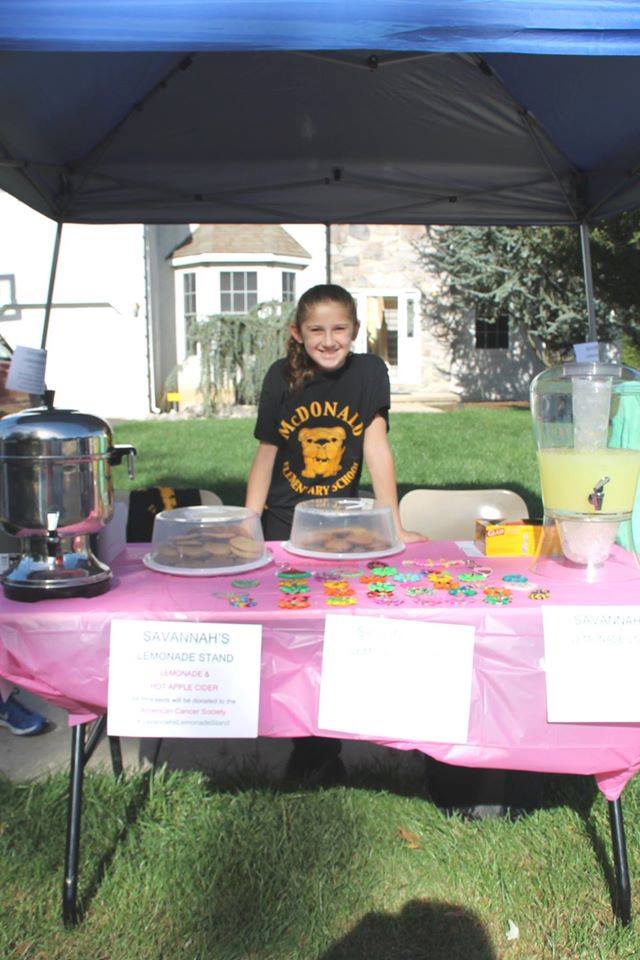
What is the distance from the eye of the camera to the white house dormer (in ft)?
59.1

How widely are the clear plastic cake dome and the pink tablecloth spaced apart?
7.4 inches

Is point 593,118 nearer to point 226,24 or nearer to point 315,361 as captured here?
point 315,361

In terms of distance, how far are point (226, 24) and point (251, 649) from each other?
4.67 ft

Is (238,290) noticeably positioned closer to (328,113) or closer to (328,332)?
(328,113)

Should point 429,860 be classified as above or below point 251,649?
below

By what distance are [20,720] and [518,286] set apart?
664 inches

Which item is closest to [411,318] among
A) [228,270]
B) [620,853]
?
[228,270]

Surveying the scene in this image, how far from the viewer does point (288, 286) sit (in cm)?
1883

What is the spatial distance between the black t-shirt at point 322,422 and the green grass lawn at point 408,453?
4.13 m

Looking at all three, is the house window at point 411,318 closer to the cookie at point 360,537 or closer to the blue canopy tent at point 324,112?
the blue canopy tent at point 324,112

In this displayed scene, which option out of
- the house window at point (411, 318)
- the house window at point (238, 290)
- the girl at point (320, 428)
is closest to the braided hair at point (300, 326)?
the girl at point (320, 428)

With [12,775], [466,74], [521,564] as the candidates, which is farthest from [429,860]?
[466,74]

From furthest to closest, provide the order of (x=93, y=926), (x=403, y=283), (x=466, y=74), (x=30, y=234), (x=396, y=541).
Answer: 1. (x=403, y=283)
2. (x=30, y=234)
3. (x=466, y=74)
4. (x=396, y=541)
5. (x=93, y=926)

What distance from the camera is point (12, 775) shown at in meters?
2.88
